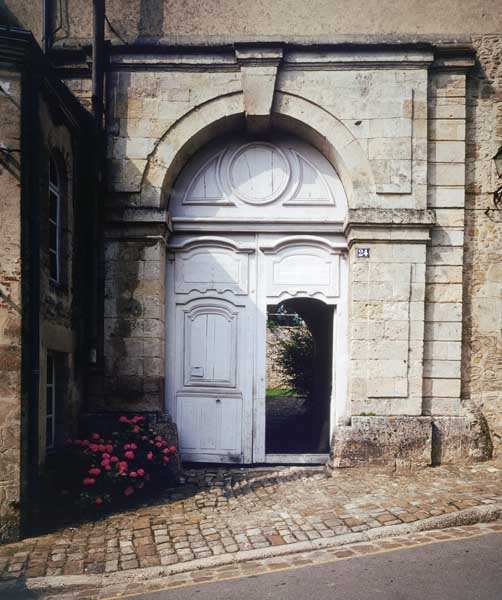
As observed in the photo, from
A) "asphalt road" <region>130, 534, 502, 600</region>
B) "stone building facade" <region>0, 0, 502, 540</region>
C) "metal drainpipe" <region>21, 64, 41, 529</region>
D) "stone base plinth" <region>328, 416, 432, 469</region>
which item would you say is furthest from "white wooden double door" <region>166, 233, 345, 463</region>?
"asphalt road" <region>130, 534, 502, 600</region>

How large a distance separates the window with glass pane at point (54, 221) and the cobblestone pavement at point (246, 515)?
8.76 ft

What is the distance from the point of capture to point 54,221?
5895 millimetres

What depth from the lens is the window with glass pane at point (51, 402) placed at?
5747 millimetres

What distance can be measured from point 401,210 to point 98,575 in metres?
4.91

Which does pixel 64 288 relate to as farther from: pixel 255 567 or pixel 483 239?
pixel 483 239

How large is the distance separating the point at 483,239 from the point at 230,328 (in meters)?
3.32

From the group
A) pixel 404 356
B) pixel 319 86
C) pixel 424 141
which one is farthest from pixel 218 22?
pixel 404 356

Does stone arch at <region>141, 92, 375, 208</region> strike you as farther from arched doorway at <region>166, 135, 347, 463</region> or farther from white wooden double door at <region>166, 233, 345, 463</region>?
white wooden double door at <region>166, 233, 345, 463</region>

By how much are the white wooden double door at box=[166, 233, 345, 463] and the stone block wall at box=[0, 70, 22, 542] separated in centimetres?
243

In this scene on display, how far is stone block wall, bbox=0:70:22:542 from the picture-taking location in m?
4.59

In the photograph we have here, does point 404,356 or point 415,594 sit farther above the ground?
point 404,356

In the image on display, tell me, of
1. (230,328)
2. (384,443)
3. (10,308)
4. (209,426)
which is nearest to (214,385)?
(209,426)

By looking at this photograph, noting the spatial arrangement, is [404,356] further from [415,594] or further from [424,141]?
[415,594]

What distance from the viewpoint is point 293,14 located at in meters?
6.71
